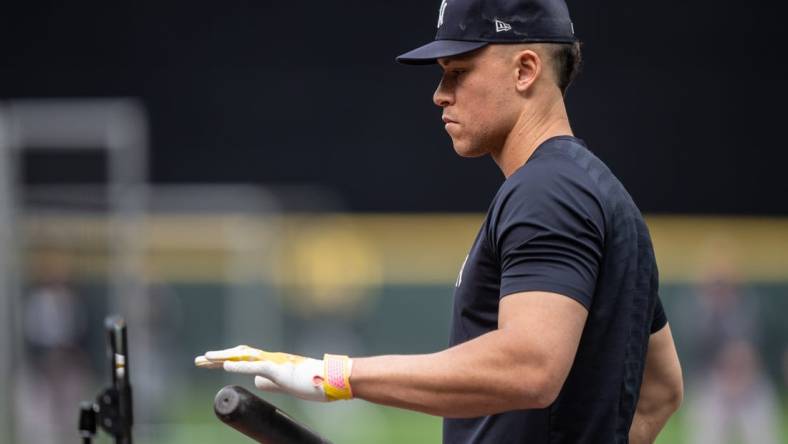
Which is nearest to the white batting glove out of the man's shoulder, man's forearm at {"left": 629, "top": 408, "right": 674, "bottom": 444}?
the man's shoulder

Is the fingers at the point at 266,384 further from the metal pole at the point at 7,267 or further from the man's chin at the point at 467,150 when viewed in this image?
the metal pole at the point at 7,267

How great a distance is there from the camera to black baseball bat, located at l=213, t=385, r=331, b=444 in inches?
99.2

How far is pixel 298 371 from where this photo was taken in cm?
256

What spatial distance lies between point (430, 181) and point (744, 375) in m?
4.97

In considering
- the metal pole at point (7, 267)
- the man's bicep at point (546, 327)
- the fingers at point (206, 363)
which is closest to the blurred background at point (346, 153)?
the metal pole at point (7, 267)

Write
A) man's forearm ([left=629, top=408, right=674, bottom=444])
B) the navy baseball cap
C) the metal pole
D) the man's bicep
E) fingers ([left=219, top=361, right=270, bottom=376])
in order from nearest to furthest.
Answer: the man's bicep → fingers ([left=219, top=361, right=270, bottom=376]) → the navy baseball cap → man's forearm ([left=629, top=408, right=674, bottom=444]) → the metal pole

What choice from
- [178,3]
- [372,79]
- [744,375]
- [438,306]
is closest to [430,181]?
[372,79]

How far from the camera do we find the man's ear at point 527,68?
2801 millimetres

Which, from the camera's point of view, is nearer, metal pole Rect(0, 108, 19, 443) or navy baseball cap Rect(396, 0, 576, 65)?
navy baseball cap Rect(396, 0, 576, 65)

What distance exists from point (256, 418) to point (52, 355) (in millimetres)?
7707

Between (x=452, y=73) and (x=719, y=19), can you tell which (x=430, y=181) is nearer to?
(x=719, y=19)

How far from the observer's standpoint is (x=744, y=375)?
42.7 ft

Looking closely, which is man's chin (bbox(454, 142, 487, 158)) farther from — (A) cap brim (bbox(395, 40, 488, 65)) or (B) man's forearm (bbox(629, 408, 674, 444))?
(B) man's forearm (bbox(629, 408, 674, 444))

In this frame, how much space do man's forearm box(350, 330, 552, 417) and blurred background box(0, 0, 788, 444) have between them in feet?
38.0
